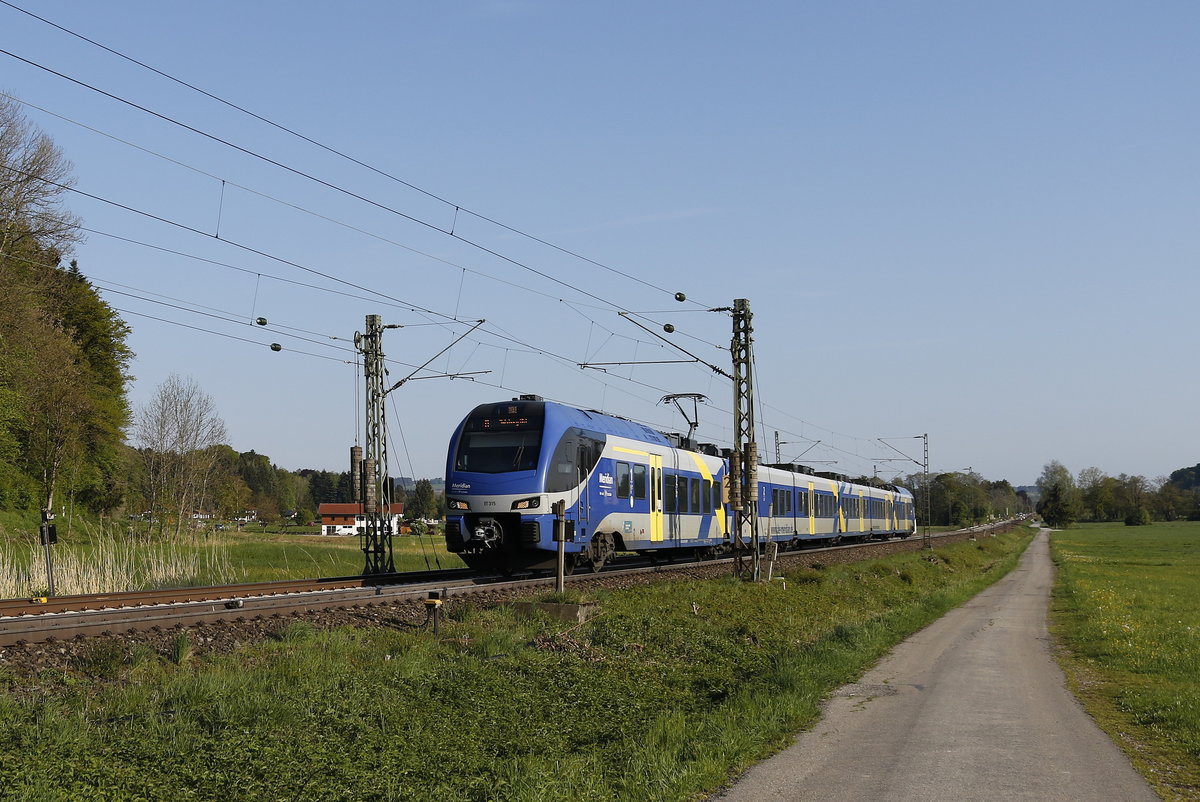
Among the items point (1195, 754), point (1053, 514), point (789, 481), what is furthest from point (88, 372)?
point (1053, 514)

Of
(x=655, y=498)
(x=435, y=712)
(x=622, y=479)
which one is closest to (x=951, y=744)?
(x=435, y=712)

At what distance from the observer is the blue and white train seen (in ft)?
76.6

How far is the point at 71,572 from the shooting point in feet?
69.5

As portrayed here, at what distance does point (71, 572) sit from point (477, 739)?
567 inches

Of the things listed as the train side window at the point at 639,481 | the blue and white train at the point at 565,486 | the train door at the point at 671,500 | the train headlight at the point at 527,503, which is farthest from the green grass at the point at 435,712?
the train door at the point at 671,500

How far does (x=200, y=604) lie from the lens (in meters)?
15.8

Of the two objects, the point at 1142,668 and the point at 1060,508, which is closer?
the point at 1142,668

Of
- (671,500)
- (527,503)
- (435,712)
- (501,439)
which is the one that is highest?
(501,439)

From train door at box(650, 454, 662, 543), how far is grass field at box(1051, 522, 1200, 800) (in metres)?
10.4

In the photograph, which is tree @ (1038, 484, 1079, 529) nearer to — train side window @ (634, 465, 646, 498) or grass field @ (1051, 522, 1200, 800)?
grass field @ (1051, 522, 1200, 800)

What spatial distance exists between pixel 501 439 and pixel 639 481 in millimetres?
5289

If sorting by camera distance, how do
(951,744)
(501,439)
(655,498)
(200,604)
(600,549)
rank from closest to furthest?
1. (951,744)
2. (200,604)
3. (501,439)
4. (600,549)
5. (655,498)

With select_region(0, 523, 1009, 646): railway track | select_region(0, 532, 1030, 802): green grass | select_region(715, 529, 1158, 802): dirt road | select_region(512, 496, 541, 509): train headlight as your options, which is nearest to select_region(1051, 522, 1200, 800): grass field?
select_region(715, 529, 1158, 802): dirt road

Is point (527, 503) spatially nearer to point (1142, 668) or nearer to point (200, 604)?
point (200, 604)
